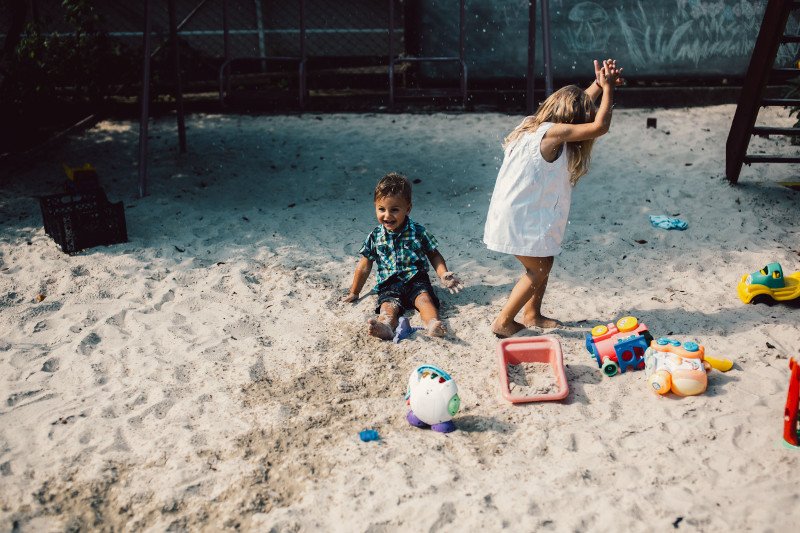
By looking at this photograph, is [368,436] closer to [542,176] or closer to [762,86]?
[542,176]

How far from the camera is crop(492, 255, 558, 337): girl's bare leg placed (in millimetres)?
3996

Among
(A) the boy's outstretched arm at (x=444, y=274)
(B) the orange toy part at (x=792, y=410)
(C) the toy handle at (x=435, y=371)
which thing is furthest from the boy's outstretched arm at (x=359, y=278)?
(B) the orange toy part at (x=792, y=410)

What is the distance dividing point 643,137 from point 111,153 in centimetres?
608

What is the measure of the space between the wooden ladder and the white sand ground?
0.99ft

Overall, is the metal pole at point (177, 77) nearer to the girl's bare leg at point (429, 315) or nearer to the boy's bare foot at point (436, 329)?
the girl's bare leg at point (429, 315)

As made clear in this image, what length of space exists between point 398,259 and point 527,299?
3.03ft

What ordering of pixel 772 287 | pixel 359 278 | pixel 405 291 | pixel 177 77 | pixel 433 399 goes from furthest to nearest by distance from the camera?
1. pixel 177 77
2. pixel 359 278
3. pixel 405 291
4. pixel 772 287
5. pixel 433 399

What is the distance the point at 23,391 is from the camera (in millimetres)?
3662

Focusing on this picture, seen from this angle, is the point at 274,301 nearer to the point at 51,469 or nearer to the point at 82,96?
the point at 51,469

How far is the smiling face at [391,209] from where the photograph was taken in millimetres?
4273

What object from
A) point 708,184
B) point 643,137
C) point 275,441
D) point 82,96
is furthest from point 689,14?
point 275,441

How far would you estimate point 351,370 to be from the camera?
12.6 ft

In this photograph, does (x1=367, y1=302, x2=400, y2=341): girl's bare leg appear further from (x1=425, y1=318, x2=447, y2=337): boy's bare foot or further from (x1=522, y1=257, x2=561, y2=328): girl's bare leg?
(x1=522, y1=257, x2=561, y2=328): girl's bare leg

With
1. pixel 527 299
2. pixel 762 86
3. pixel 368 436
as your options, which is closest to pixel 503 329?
pixel 527 299
